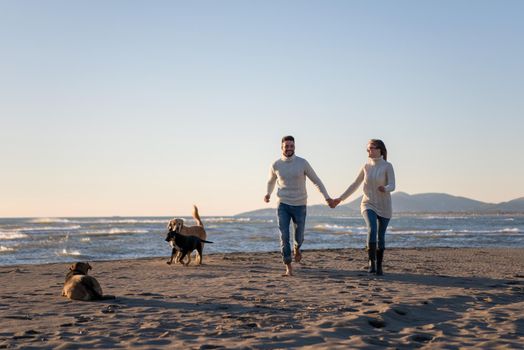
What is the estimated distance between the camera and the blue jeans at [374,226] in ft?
27.1

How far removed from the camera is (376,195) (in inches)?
327

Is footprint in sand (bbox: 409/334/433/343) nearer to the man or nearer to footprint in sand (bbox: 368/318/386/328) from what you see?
footprint in sand (bbox: 368/318/386/328)

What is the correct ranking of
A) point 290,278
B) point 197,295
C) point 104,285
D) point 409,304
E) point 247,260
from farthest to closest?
point 247,260, point 290,278, point 104,285, point 197,295, point 409,304

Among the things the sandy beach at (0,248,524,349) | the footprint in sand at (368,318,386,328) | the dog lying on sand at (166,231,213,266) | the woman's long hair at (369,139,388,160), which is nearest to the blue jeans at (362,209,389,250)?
the sandy beach at (0,248,524,349)

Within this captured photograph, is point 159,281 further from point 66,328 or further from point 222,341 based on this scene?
point 222,341

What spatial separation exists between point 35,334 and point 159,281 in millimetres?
3380

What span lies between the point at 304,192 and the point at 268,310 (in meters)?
3.10

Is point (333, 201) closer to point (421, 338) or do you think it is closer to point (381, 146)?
point (381, 146)

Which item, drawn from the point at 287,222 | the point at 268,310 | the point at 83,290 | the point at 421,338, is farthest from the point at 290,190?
the point at 421,338

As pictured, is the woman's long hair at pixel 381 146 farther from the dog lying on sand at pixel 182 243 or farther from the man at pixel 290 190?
the dog lying on sand at pixel 182 243

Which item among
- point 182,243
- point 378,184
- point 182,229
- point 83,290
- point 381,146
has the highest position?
point 381,146

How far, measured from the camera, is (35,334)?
4.48 metres

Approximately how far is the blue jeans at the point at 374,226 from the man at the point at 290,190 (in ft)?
2.99

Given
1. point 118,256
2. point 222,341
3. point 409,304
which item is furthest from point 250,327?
point 118,256
